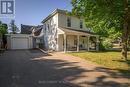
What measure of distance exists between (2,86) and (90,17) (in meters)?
12.7

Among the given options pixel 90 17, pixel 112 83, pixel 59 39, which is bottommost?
pixel 112 83

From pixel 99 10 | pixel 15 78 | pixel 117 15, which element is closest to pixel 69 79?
pixel 15 78

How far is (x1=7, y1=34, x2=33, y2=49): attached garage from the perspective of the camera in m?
38.4

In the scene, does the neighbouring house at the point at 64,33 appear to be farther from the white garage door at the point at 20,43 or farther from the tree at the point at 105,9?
the tree at the point at 105,9

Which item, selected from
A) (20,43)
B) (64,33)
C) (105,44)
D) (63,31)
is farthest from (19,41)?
(105,44)

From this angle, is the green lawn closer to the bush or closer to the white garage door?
the bush

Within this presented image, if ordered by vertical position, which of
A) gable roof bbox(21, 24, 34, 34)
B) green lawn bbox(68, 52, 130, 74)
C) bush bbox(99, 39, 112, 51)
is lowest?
green lawn bbox(68, 52, 130, 74)

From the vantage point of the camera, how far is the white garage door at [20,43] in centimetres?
3875

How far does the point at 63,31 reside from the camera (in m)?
27.5

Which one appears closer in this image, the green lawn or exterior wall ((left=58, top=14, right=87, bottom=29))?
the green lawn

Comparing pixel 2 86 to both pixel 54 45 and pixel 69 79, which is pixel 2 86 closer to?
pixel 69 79

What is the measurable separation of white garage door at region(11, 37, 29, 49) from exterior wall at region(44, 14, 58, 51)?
17.8ft

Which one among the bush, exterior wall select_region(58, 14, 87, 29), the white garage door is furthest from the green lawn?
the white garage door

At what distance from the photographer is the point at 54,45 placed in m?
32.0
